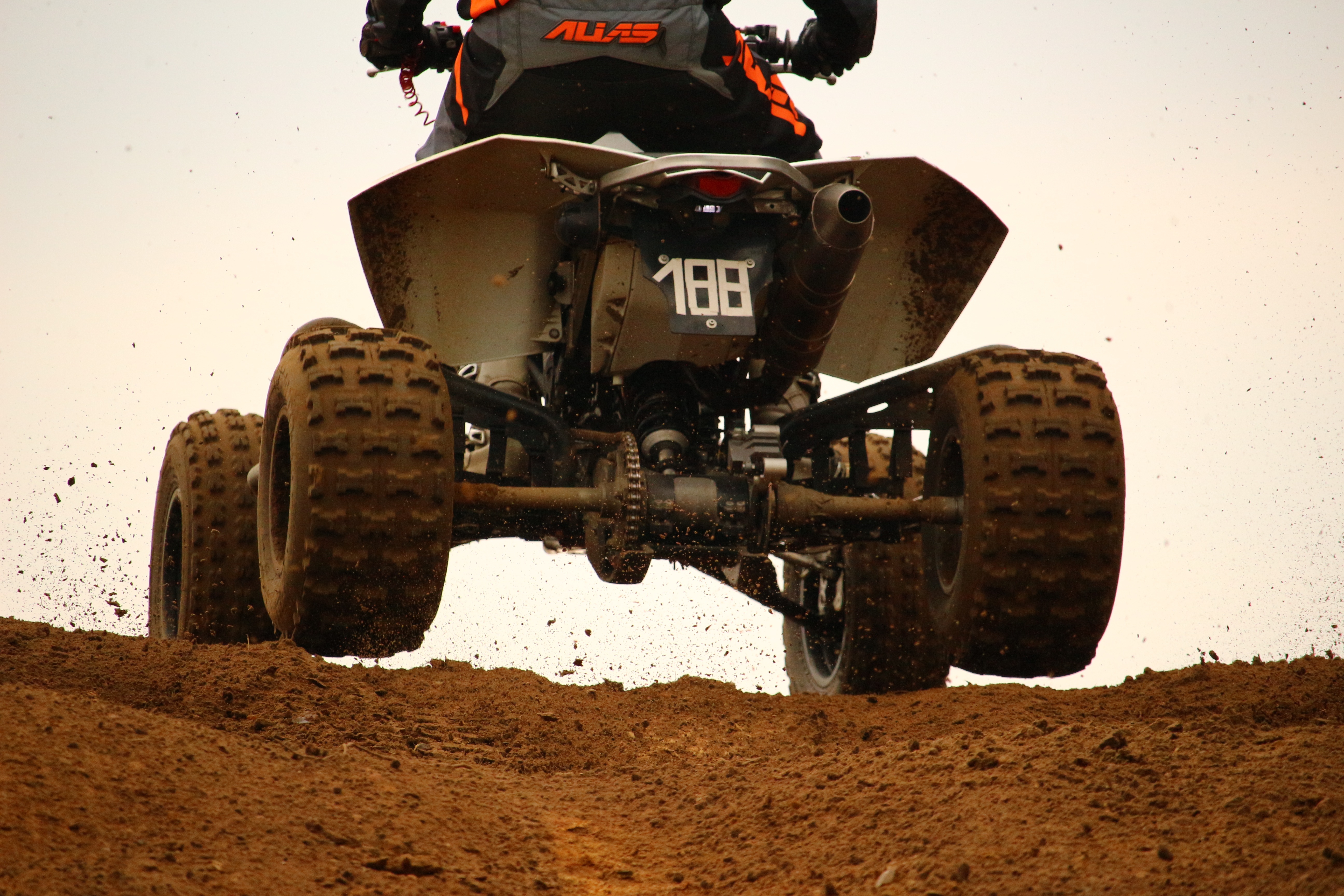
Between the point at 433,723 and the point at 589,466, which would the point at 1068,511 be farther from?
the point at 433,723

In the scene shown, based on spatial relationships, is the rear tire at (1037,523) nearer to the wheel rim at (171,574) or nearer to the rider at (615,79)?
the rider at (615,79)

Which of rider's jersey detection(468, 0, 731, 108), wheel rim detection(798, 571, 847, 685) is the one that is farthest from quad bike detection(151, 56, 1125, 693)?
wheel rim detection(798, 571, 847, 685)

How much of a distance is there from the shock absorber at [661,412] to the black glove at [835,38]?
1488 millimetres

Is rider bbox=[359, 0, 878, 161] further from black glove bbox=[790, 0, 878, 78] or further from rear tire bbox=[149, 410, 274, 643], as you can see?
rear tire bbox=[149, 410, 274, 643]

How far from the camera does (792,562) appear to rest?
21.3ft

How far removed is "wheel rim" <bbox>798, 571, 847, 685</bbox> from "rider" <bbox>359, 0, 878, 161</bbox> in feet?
6.37

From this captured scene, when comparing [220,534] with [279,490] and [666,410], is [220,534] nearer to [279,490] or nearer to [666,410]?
[279,490]

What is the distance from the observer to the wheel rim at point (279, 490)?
4.57 meters

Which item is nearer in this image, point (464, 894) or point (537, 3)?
point (464, 894)

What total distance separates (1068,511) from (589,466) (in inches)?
63.4

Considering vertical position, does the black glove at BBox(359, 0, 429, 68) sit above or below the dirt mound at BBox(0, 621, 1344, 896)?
above

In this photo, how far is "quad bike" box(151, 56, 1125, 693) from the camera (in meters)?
4.10

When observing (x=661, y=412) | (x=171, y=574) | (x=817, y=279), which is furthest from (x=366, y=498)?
(x=171, y=574)

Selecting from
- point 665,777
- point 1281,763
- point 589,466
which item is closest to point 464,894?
point 665,777
